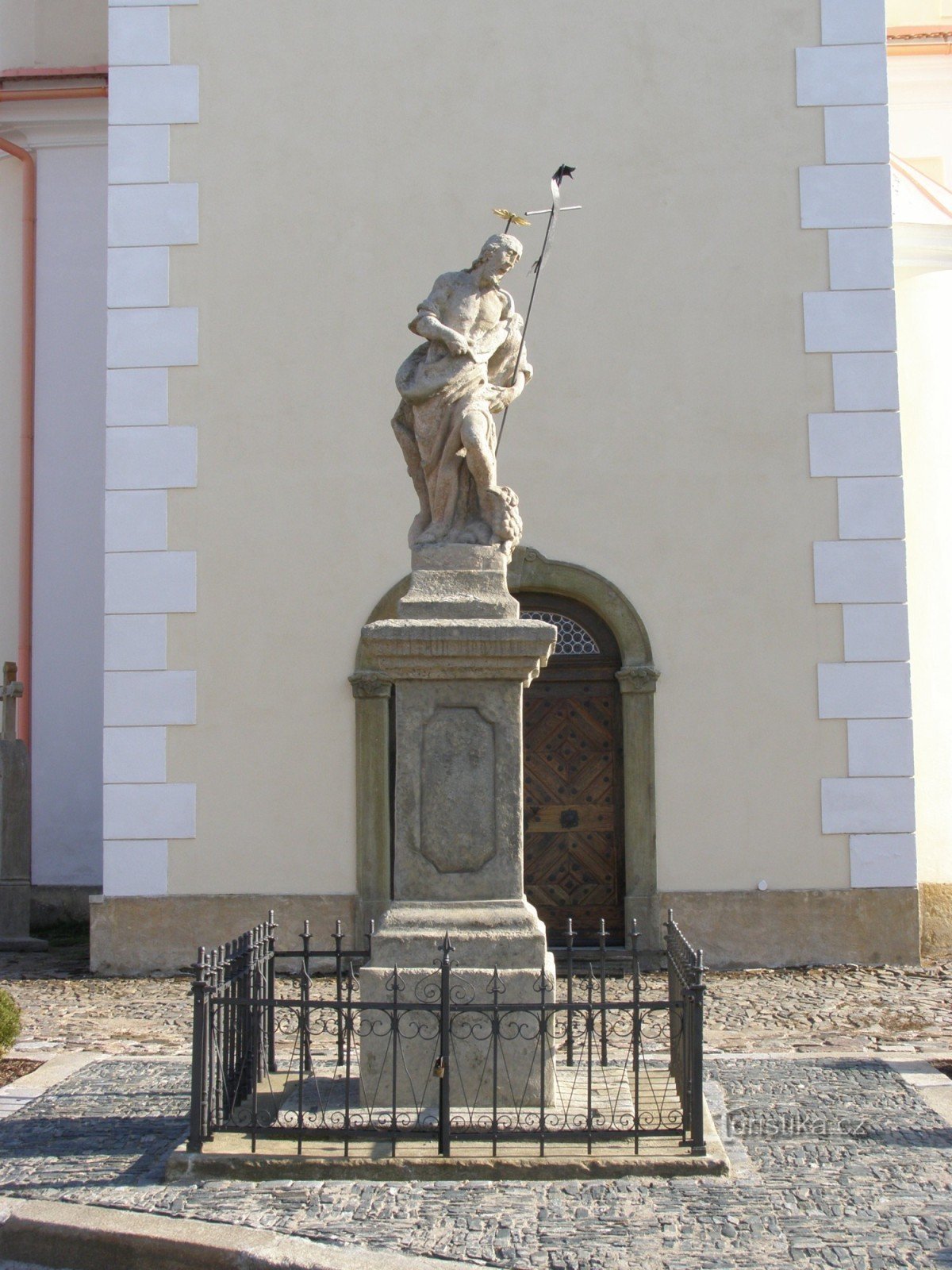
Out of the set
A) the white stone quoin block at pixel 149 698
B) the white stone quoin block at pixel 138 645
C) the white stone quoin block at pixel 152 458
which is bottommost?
the white stone quoin block at pixel 149 698

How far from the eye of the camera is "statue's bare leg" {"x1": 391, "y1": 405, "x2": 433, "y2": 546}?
21.0 feet

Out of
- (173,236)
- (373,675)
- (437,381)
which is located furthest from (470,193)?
(437,381)

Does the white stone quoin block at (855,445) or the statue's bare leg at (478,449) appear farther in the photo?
the white stone quoin block at (855,445)

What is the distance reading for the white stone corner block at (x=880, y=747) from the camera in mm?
10125

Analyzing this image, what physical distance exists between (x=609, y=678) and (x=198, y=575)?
294 centimetres

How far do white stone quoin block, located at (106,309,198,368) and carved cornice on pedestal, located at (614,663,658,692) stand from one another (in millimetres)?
3715

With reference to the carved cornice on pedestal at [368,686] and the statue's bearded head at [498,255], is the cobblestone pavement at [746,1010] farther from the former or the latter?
the statue's bearded head at [498,255]

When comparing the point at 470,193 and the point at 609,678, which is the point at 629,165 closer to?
the point at 470,193

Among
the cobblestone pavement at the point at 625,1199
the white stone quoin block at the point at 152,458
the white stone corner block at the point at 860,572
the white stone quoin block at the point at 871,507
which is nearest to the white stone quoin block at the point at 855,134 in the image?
the white stone quoin block at the point at 871,507

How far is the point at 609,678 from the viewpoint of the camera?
10547 millimetres

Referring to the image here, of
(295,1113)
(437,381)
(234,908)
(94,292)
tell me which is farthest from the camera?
(94,292)

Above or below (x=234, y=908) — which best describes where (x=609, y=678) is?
above

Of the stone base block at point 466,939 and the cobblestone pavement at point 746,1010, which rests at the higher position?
the stone base block at point 466,939

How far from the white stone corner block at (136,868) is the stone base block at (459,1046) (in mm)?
4674
